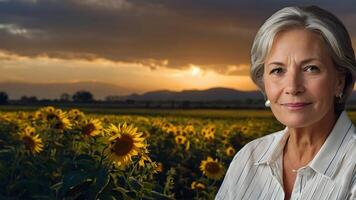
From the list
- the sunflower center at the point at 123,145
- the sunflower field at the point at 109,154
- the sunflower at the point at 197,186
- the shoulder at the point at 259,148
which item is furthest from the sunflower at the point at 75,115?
the shoulder at the point at 259,148

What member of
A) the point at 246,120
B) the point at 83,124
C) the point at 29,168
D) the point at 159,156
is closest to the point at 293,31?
the point at 29,168

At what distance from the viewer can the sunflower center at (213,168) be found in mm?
4105

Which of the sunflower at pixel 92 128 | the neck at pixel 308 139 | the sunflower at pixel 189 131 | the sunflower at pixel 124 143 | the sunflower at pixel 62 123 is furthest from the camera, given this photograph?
the sunflower at pixel 189 131

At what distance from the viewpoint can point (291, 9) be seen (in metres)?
1.90

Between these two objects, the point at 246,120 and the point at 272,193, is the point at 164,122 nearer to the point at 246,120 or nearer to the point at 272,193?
the point at 246,120

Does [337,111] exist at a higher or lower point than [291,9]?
lower

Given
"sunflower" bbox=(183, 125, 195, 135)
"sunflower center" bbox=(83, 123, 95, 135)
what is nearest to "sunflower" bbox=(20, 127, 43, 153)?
"sunflower center" bbox=(83, 123, 95, 135)

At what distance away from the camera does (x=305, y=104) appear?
186 cm

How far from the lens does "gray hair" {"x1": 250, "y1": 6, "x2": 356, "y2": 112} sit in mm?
1833

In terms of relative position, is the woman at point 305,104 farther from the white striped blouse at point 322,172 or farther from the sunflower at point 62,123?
the sunflower at point 62,123

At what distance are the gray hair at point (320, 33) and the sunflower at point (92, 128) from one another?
159cm

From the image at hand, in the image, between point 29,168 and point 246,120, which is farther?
point 246,120

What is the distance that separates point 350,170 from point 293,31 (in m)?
0.35

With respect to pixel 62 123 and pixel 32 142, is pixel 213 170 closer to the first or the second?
pixel 62 123
